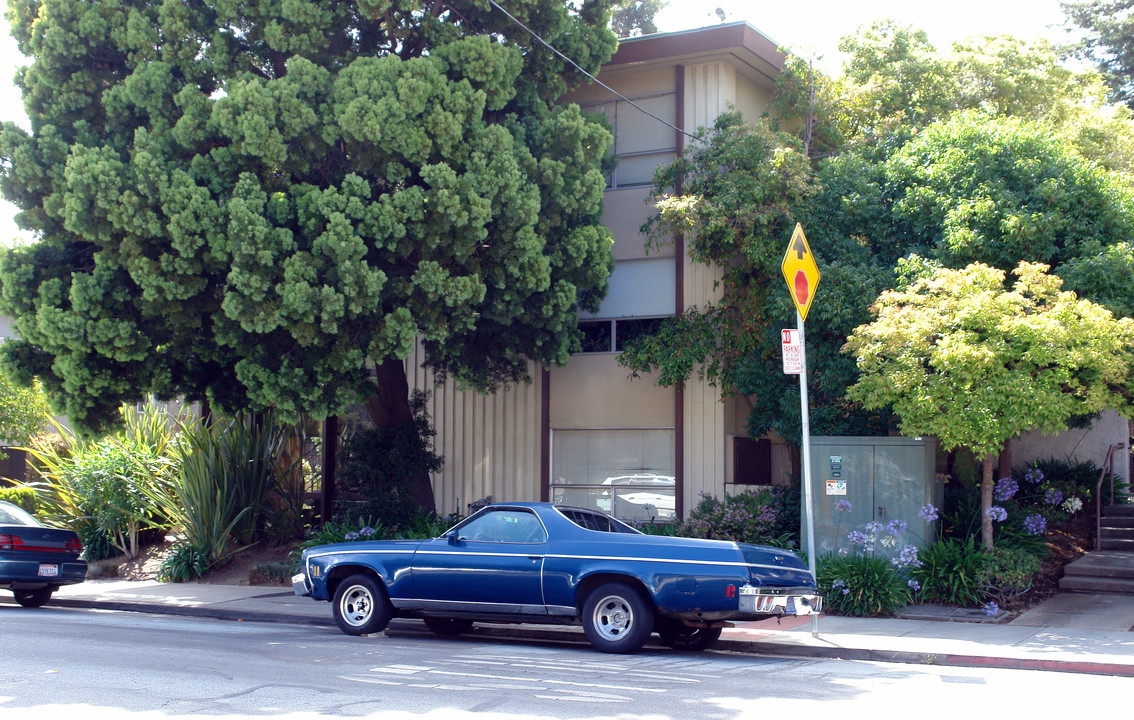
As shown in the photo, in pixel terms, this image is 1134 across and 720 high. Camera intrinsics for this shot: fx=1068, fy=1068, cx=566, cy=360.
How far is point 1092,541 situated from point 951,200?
5.91m

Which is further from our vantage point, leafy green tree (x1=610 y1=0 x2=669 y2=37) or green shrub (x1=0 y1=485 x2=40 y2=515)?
leafy green tree (x1=610 y1=0 x2=669 y2=37)

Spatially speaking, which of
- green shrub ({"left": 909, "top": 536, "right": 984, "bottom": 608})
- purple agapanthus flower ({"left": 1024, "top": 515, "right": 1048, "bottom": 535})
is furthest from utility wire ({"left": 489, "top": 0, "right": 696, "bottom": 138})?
purple agapanthus flower ({"left": 1024, "top": 515, "right": 1048, "bottom": 535})

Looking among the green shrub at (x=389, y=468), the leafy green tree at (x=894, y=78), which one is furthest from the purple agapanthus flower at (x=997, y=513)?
the green shrub at (x=389, y=468)

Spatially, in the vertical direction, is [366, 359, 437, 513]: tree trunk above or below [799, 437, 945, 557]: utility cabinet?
above

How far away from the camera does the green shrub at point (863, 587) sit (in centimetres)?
1246

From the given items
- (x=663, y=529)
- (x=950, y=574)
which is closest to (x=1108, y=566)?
(x=950, y=574)

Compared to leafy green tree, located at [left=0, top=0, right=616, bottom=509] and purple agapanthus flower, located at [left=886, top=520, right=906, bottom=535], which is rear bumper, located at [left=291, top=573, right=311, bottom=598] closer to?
leafy green tree, located at [left=0, top=0, right=616, bottom=509]

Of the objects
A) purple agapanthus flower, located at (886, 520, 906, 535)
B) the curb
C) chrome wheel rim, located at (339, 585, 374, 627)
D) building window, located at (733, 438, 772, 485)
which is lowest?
the curb

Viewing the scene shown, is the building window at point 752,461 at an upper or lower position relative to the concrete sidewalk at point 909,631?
upper

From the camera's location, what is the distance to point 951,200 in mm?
14148

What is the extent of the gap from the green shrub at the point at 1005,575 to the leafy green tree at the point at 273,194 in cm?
666

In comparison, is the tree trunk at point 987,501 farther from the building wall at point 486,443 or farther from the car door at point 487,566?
the building wall at point 486,443

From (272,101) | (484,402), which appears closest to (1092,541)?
(484,402)

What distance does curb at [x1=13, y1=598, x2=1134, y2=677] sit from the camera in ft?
31.0
